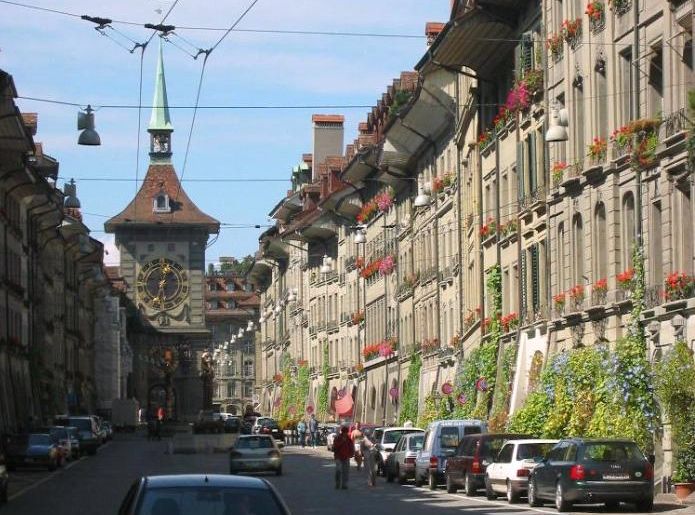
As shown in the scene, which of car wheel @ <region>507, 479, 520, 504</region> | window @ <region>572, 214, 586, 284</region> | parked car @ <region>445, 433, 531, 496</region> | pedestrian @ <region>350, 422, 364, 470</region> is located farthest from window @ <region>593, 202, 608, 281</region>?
pedestrian @ <region>350, 422, 364, 470</region>

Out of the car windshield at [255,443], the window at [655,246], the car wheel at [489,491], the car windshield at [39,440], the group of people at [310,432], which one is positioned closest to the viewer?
the car wheel at [489,491]

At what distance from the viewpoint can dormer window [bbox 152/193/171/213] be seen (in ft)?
625

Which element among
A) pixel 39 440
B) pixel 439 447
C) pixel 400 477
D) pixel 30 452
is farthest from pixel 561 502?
pixel 39 440

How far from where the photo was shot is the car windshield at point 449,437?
47.8m

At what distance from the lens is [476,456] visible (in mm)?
42438

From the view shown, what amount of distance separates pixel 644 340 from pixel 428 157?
133 feet

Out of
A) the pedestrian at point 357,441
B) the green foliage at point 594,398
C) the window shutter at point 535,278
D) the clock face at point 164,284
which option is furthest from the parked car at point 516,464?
the clock face at point 164,284

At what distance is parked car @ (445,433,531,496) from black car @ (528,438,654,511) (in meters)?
7.55

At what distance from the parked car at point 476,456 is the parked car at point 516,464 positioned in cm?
197

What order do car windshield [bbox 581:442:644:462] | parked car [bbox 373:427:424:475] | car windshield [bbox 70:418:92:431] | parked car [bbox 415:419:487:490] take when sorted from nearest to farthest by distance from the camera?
1. car windshield [bbox 581:442:644:462]
2. parked car [bbox 415:419:487:490]
3. parked car [bbox 373:427:424:475]
4. car windshield [bbox 70:418:92:431]

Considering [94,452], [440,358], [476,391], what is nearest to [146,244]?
[94,452]

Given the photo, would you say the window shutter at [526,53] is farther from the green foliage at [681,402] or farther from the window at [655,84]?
the green foliage at [681,402]

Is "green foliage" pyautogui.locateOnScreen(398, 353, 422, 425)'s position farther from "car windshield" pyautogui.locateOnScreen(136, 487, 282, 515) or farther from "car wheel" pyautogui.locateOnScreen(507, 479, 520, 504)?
"car windshield" pyautogui.locateOnScreen(136, 487, 282, 515)

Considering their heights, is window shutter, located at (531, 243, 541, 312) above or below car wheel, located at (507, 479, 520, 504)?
above
